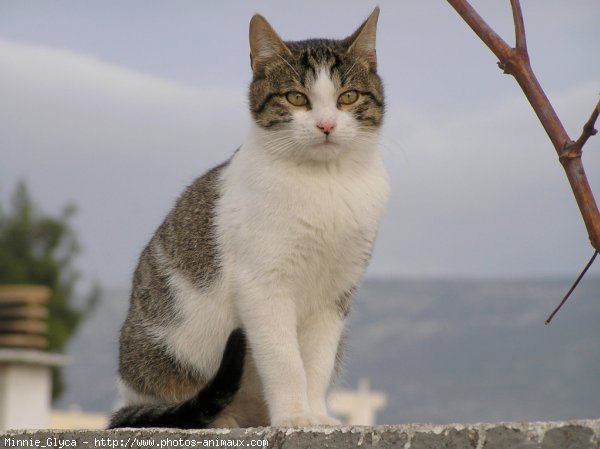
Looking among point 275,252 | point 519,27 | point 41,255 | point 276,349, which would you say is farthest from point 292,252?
point 41,255

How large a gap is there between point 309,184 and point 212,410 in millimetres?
752

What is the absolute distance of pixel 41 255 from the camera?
1720 cm

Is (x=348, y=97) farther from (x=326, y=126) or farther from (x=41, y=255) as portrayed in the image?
(x=41, y=255)

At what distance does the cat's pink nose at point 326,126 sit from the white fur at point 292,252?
0.01 m

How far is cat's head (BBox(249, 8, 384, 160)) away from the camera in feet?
8.73

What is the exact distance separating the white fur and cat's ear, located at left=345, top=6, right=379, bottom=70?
0.86ft

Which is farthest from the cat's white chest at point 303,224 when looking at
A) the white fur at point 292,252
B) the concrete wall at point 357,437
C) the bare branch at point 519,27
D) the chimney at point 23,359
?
the chimney at point 23,359

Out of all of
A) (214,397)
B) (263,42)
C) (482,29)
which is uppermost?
(482,29)

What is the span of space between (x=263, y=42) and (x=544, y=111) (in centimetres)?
175

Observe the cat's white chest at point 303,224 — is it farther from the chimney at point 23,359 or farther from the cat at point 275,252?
the chimney at point 23,359

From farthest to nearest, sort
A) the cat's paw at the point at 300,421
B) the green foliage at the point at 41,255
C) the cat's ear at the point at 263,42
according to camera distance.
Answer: the green foliage at the point at 41,255
the cat's ear at the point at 263,42
the cat's paw at the point at 300,421

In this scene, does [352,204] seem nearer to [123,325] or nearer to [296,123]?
[296,123]

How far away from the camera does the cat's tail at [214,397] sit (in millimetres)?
2516

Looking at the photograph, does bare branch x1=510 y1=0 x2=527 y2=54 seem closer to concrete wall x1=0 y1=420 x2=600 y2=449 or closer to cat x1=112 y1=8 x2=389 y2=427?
concrete wall x1=0 y1=420 x2=600 y2=449
